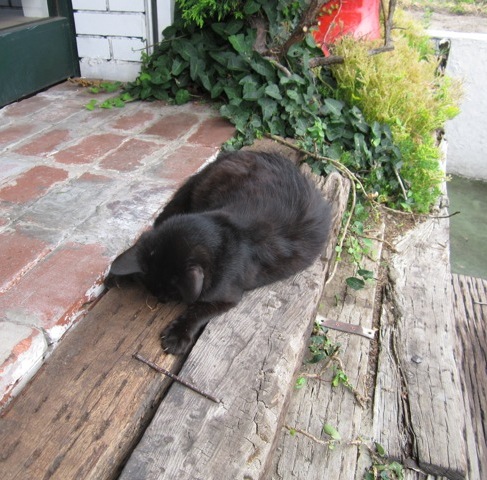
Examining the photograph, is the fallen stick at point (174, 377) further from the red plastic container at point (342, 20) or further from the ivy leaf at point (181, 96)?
the red plastic container at point (342, 20)

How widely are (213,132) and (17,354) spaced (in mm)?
2007

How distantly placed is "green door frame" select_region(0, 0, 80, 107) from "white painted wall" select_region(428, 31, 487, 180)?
3.91 meters

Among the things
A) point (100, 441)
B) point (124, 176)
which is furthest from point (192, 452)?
point (124, 176)

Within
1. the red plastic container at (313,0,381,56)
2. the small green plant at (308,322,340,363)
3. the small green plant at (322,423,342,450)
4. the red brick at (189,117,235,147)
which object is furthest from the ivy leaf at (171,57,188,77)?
the small green plant at (322,423,342,450)

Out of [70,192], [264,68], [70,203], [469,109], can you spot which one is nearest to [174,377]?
[70,203]

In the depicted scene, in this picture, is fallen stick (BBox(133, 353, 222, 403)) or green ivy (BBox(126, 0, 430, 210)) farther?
green ivy (BBox(126, 0, 430, 210))

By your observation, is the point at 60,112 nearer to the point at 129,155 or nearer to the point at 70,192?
the point at 129,155

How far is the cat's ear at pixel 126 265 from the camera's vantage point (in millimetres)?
1605

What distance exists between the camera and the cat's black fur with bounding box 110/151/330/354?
5.56 ft

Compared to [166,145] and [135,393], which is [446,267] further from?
[135,393]

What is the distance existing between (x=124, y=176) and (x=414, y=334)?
65.9 inches

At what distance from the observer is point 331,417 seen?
1836 mm

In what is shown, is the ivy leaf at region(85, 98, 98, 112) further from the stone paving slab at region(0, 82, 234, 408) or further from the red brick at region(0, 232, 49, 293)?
the red brick at region(0, 232, 49, 293)

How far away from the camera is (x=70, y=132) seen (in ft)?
9.68
